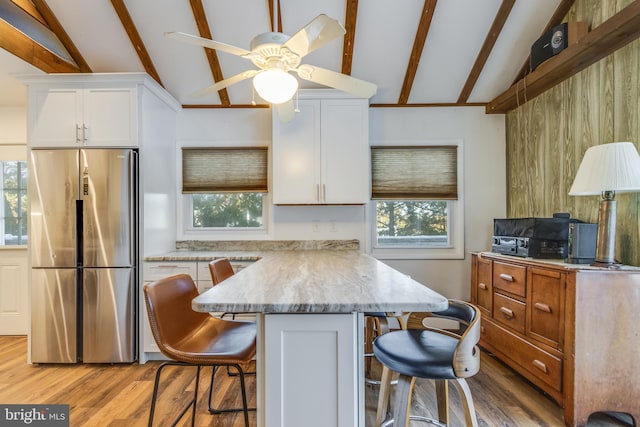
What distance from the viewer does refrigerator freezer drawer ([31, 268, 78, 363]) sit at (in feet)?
9.04

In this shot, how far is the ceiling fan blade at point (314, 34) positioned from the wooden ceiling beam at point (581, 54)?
1.75 metres

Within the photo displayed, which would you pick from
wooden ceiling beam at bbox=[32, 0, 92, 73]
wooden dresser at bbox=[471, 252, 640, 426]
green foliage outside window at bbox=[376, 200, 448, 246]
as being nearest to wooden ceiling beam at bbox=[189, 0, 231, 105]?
wooden ceiling beam at bbox=[32, 0, 92, 73]

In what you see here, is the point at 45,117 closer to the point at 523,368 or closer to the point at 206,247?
the point at 206,247

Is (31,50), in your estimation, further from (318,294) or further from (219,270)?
(318,294)

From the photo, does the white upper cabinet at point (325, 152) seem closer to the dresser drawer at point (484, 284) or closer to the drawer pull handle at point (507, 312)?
the dresser drawer at point (484, 284)

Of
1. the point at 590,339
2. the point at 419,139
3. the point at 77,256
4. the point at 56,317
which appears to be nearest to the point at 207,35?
the point at 77,256

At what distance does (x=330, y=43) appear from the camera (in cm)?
298

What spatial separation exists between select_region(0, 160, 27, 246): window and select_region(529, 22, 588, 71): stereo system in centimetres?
505

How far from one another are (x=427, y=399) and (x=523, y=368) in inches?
29.9

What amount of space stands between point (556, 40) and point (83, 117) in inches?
152

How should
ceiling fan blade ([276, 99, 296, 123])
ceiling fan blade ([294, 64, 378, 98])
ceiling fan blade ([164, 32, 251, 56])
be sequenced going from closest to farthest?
ceiling fan blade ([164, 32, 251, 56]) < ceiling fan blade ([294, 64, 378, 98]) < ceiling fan blade ([276, 99, 296, 123])

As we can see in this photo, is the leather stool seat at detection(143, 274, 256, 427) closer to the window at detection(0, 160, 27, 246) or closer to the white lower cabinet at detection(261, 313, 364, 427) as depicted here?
the white lower cabinet at detection(261, 313, 364, 427)

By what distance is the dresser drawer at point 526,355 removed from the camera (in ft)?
6.72

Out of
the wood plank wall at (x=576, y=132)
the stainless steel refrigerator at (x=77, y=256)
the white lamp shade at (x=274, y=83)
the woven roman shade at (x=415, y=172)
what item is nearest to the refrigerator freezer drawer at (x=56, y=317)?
the stainless steel refrigerator at (x=77, y=256)
